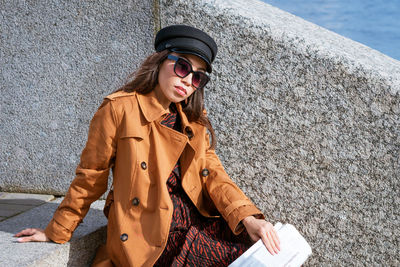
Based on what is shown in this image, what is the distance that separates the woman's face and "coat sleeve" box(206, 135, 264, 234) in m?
0.47

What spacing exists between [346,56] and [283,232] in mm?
1126

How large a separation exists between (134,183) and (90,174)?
0.75ft

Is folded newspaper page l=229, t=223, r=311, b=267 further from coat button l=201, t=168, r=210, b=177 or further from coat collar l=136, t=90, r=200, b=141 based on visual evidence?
coat collar l=136, t=90, r=200, b=141

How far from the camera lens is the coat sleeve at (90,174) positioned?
2.03 metres

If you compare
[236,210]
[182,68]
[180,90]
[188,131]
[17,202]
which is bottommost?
[17,202]

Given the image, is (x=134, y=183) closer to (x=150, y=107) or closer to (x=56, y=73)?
(x=150, y=107)

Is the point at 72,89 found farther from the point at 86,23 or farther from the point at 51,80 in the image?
the point at 86,23

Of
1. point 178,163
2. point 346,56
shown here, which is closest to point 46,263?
point 178,163

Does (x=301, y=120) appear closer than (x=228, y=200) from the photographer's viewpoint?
No

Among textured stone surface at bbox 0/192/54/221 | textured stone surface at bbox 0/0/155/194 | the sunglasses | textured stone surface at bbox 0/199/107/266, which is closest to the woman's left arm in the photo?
the sunglasses

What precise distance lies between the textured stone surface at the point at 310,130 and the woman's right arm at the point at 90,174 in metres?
0.85

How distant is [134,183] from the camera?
6.66 feet

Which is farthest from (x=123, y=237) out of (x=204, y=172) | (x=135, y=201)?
(x=204, y=172)

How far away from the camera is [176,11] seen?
2.75 meters
